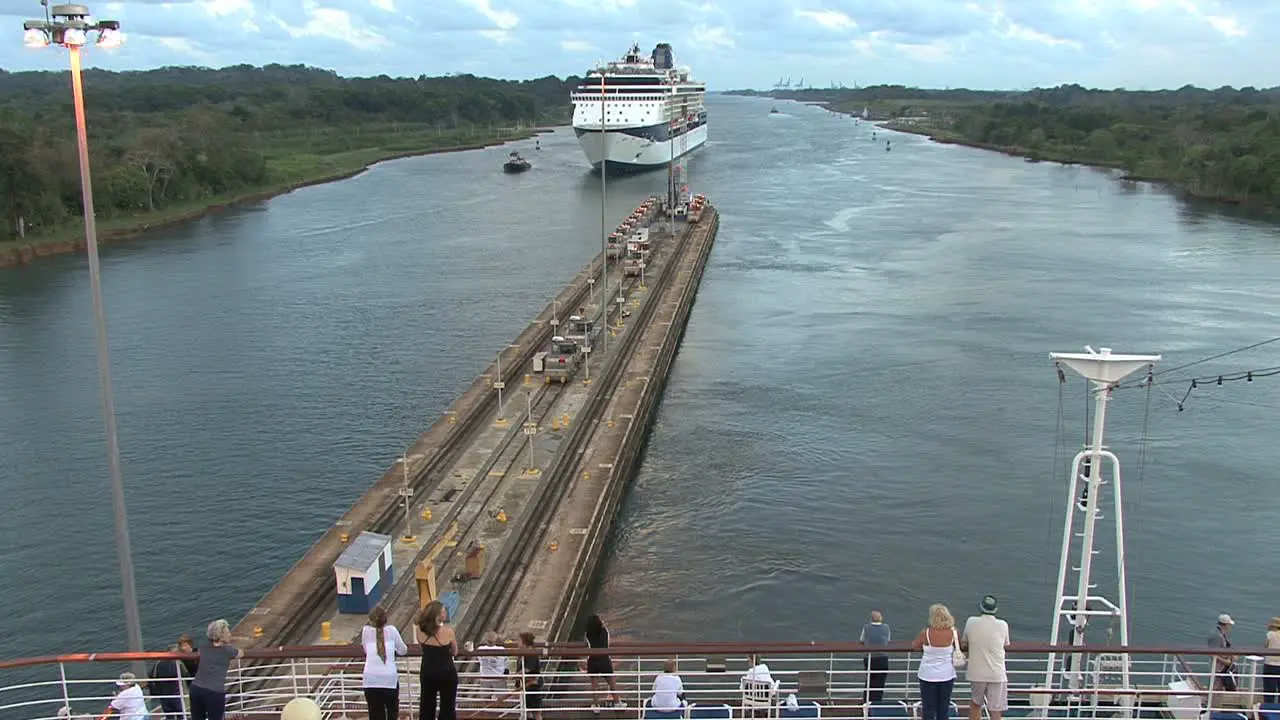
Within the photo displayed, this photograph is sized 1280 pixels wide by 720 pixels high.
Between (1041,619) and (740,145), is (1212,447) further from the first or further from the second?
(740,145)

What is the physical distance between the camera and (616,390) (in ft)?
92.4

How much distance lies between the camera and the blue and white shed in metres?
14.9

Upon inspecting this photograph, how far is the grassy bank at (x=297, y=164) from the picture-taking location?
56250mm

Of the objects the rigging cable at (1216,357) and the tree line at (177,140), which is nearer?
the rigging cable at (1216,357)

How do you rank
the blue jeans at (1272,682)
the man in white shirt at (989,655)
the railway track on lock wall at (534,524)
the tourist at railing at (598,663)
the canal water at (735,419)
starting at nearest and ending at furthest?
the man in white shirt at (989,655), the blue jeans at (1272,682), the tourist at railing at (598,663), the railway track on lock wall at (534,524), the canal water at (735,419)

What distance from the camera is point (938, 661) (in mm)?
7605

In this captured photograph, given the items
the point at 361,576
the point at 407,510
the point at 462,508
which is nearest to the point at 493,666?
the point at 361,576

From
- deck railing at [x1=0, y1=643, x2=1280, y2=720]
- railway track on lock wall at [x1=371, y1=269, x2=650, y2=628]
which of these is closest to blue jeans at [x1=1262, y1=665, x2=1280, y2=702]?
deck railing at [x1=0, y1=643, x2=1280, y2=720]

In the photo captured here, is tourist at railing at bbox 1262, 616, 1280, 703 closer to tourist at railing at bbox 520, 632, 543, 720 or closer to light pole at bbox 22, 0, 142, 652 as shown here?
tourist at railing at bbox 520, 632, 543, 720

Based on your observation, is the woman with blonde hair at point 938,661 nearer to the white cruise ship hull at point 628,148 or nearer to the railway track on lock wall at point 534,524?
the railway track on lock wall at point 534,524

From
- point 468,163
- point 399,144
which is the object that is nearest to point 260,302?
point 468,163

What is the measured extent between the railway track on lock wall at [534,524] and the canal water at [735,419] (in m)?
1.81

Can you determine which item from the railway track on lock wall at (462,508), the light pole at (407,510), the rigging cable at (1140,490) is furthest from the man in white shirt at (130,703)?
the rigging cable at (1140,490)

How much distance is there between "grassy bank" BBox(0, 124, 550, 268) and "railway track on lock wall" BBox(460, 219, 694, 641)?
130 feet
